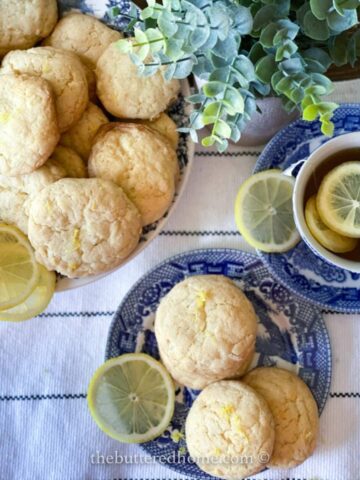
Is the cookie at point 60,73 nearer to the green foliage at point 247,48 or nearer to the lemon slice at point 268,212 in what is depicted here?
the green foliage at point 247,48

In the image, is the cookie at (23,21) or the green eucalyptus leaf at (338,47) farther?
the cookie at (23,21)

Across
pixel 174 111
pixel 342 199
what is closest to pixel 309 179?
pixel 342 199

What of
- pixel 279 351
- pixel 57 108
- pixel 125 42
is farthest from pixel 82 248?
pixel 279 351

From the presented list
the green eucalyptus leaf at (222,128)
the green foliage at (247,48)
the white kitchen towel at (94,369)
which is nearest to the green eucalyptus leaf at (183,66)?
the green foliage at (247,48)

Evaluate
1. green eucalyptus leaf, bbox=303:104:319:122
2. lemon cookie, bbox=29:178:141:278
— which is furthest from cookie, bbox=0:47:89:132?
green eucalyptus leaf, bbox=303:104:319:122

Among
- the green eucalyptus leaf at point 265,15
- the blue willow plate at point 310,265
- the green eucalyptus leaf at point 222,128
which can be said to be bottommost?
the blue willow plate at point 310,265

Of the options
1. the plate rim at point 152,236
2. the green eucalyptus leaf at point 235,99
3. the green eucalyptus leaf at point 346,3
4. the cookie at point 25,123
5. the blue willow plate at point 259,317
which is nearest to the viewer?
the green eucalyptus leaf at point 346,3

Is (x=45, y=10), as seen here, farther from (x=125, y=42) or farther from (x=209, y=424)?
(x=209, y=424)
